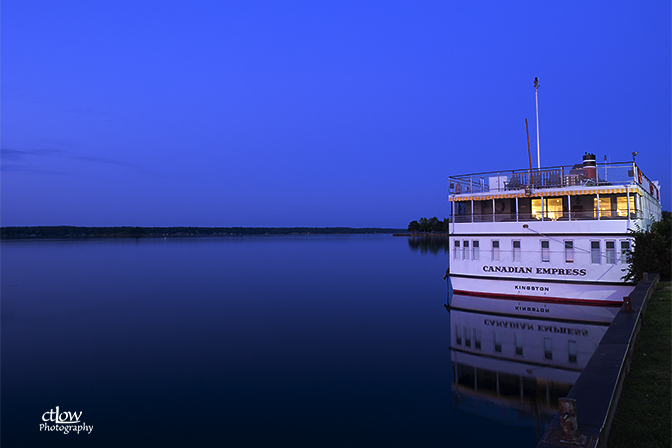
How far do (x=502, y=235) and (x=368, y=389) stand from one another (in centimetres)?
1611

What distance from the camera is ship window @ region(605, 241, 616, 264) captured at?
2325 centimetres

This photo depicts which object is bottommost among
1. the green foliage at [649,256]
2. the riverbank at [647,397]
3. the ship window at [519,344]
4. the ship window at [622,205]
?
the ship window at [519,344]

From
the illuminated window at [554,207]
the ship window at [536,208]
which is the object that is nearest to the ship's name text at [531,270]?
the ship window at [536,208]

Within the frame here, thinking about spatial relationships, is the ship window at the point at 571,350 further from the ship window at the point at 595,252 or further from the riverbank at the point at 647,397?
the ship window at the point at 595,252

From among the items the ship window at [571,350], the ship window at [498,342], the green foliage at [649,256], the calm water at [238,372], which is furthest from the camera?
the green foliage at [649,256]

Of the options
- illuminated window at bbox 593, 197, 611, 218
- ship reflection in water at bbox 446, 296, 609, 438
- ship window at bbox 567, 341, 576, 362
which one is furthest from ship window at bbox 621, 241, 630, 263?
ship window at bbox 567, 341, 576, 362

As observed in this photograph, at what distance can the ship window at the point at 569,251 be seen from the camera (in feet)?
79.4

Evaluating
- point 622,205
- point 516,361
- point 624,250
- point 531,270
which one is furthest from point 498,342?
point 622,205

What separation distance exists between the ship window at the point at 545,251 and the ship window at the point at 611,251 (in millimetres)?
2888

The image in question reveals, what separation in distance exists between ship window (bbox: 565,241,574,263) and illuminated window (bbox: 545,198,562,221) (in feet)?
10.0

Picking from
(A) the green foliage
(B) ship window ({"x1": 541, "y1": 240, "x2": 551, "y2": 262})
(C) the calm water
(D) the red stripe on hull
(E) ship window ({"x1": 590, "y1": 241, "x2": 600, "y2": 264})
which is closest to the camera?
(C) the calm water

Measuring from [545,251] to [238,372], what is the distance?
18.8 metres

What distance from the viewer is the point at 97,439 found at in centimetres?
1116

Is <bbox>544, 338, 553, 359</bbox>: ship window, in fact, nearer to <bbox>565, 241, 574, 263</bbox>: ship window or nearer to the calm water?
the calm water
